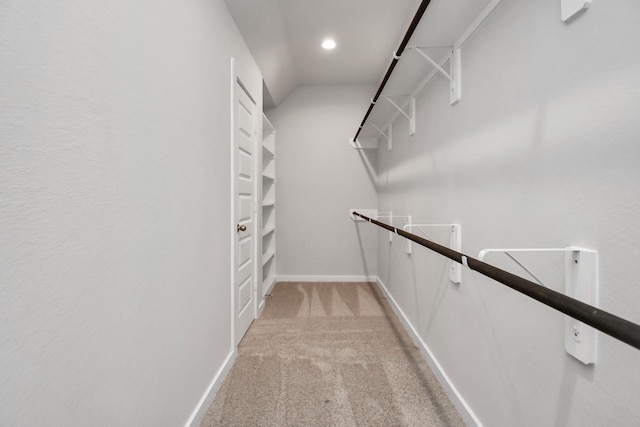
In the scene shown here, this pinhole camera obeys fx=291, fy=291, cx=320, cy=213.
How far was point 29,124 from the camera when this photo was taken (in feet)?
1.82

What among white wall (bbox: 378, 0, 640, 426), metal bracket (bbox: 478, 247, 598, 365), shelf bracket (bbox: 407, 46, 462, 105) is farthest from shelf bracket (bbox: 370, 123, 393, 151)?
metal bracket (bbox: 478, 247, 598, 365)

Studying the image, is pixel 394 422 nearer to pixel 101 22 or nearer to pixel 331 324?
pixel 331 324

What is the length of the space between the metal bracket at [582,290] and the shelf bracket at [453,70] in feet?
2.94

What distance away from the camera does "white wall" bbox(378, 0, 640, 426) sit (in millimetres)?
624

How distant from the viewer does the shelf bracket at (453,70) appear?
133 centimetres

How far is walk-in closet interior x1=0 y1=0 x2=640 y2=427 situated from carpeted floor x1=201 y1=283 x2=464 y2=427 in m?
0.01

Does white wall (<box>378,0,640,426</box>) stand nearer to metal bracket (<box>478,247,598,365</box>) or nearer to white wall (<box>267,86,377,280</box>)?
metal bracket (<box>478,247,598,365</box>)

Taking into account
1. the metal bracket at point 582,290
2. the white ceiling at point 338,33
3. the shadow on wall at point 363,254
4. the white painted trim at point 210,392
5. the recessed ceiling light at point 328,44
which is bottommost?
the white painted trim at point 210,392

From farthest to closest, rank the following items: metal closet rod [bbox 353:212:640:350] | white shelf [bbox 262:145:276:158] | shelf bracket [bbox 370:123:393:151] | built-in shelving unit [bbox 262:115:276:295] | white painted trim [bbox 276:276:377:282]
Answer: white painted trim [bbox 276:276:377:282] < built-in shelving unit [bbox 262:115:276:295] < white shelf [bbox 262:145:276:158] < shelf bracket [bbox 370:123:393:151] < metal closet rod [bbox 353:212:640:350]

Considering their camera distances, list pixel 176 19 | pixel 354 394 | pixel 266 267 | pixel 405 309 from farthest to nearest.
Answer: pixel 266 267
pixel 405 309
pixel 354 394
pixel 176 19

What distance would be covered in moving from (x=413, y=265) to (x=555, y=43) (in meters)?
1.55

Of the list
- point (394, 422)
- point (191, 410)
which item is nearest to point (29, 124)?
point (191, 410)

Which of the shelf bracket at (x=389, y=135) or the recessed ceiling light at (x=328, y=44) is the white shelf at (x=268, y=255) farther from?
the recessed ceiling light at (x=328, y=44)

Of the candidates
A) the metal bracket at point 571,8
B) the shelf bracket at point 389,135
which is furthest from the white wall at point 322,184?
the metal bracket at point 571,8
